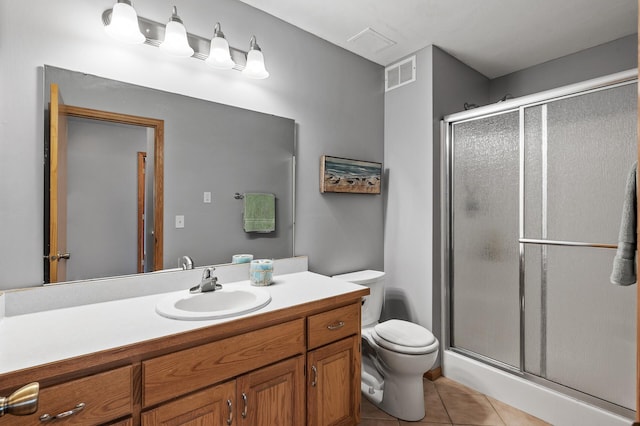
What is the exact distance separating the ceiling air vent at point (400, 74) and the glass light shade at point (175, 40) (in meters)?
1.64

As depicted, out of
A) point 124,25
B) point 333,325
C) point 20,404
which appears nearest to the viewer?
point 20,404

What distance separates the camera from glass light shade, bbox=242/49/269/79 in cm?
182

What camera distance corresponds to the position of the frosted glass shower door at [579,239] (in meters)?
1.70

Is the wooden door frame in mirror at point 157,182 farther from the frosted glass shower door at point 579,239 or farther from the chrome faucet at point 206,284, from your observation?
the frosted glass shower door at point 579,239

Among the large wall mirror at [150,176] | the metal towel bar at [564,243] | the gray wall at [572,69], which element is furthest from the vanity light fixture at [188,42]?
the gray wall at [572,69]

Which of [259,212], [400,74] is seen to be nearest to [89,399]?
[259,212]

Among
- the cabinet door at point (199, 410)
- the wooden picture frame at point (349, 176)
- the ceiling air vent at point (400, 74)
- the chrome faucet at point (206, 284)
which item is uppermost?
the ceiling air vent at point (400, 74)

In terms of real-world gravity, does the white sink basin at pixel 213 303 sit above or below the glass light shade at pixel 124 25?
below

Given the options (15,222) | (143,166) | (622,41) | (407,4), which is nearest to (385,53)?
(407,4)

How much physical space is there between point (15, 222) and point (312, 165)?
154 cm

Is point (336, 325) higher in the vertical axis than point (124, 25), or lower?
lower

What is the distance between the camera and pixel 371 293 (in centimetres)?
231

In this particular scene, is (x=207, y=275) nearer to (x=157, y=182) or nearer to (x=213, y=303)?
(x=213, y=303)

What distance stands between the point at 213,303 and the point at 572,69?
10.3ft
